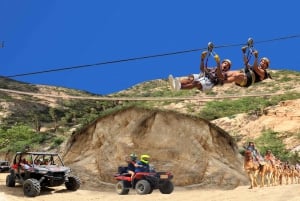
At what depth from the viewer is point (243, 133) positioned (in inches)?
1905

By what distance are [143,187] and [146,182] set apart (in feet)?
0.70

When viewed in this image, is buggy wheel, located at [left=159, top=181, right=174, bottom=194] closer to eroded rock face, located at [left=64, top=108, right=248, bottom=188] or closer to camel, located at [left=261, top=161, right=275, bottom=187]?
camel, located at [left=261, top=161, right=275, bottom=187]

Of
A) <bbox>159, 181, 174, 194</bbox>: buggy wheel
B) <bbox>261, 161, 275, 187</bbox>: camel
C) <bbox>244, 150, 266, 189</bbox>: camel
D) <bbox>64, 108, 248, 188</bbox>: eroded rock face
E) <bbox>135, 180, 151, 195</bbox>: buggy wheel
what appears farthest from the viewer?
<bbox>64, 108, 248, 188</bbox>: eroded rock face

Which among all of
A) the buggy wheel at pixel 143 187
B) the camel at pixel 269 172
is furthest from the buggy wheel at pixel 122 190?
the camel at pixel 269 172

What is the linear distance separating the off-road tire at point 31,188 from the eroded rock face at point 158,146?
666 cm

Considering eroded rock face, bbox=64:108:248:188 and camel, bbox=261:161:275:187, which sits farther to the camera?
eroded rock face, bbox=64:108:248:188

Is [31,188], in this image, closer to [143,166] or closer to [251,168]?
[143,166]

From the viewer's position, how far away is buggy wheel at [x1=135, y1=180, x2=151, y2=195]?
61.1ft

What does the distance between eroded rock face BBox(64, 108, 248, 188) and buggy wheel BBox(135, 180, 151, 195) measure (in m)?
5.92

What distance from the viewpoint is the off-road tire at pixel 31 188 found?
17.9m

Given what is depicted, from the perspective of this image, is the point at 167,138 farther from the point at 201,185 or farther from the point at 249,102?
the point at 249,102

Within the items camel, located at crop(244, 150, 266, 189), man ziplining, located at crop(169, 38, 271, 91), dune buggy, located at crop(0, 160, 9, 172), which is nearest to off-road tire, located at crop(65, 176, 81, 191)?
camel, located at crop(244, 150, 266, 189)

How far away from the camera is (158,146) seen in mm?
25281

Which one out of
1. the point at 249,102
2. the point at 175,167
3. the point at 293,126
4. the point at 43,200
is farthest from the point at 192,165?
the point at 249,102
